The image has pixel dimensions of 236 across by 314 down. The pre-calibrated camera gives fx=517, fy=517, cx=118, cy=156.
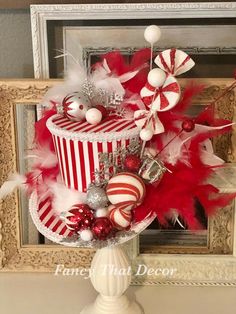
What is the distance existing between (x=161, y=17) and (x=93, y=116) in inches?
9.9

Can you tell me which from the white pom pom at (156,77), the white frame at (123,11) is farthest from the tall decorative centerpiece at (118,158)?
the white frame at (123,11)

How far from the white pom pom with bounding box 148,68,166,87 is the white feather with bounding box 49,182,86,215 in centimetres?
18


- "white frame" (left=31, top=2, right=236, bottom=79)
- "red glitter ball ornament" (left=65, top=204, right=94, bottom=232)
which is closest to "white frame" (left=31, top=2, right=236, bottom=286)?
"white frame" (left=31, top=2, right=236, bottom=79)

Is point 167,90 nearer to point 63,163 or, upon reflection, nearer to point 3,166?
point 63,163

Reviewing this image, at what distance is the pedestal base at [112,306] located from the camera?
762 mm

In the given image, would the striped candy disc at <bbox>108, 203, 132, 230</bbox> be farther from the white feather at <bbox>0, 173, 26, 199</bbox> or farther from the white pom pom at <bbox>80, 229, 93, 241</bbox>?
the white feather at <bbox>0, 173, 26, 199</bbox>

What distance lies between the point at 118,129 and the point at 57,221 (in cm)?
16

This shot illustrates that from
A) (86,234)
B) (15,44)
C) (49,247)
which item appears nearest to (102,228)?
(86,234)

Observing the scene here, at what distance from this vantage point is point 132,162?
0.67 meters

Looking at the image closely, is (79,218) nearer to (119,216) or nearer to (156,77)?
(119,216)

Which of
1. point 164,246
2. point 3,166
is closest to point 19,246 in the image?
point 3,166

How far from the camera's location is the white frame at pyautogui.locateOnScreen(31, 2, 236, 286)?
815 mm

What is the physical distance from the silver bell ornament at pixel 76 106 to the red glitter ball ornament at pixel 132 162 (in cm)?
8

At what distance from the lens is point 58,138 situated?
2.25 ft
